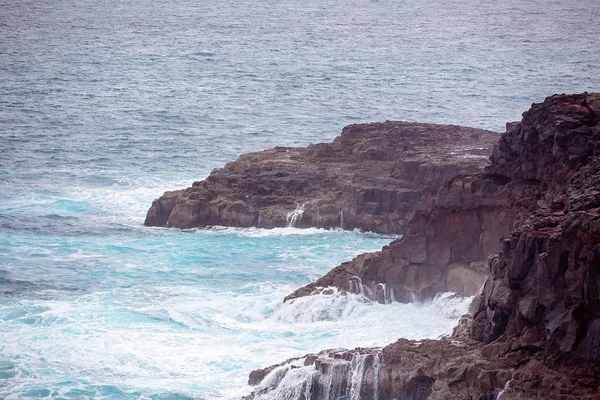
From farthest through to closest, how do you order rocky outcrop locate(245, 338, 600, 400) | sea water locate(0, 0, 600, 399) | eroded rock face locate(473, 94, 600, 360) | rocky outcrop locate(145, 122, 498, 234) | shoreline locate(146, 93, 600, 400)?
rocky outcrop locate(145, 122, 498, 234) → sea water locate(0, 0, 600, 399) → shoreline locate(146, 93, 600, 400) → eroded rock face locate(473, 94, 600, 360) → rocky outcrop locate(245, 338, 600, 400)

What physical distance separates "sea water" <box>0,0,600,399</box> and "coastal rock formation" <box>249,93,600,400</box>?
149 inches

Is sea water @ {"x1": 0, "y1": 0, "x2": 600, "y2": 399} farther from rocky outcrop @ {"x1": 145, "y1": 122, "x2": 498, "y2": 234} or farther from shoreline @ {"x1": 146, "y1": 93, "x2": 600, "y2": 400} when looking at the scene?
shoreline @ {"x1": 146, "y1": 93, "x2": 600, "y2": 400}

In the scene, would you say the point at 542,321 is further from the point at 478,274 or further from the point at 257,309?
the point at 257,309

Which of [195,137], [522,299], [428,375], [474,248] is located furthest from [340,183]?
[195,137]

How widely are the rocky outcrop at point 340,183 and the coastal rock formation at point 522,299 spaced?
1550 centimetres

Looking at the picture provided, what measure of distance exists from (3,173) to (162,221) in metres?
17.5

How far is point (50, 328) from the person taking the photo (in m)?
46.1

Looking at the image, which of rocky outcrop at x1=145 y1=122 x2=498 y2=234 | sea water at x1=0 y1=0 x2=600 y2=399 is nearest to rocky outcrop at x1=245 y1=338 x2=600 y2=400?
sea water at x1=0 y1=0 x2=600 y2=399

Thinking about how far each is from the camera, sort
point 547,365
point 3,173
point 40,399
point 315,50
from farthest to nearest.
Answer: point 315,50, point 3,173, point 40,399, point 547,365

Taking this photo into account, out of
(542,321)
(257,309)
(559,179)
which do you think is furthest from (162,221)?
(542,321)

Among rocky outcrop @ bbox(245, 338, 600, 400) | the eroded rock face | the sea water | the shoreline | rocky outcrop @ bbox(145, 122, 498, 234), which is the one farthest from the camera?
rocky outcrop @ bbox(145, 122, 498, 234)

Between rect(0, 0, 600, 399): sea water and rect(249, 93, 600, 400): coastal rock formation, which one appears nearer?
rect(249, 93, 600, 400): coastal rock formation

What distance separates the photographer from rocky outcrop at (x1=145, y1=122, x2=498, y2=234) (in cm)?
6009

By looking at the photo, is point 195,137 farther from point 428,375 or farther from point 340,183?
point 428,375
